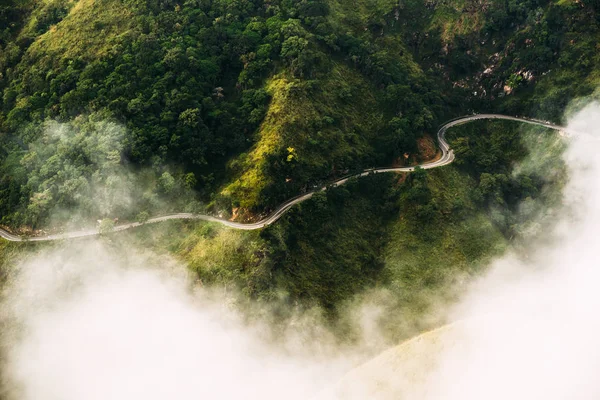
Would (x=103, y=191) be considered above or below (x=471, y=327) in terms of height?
above

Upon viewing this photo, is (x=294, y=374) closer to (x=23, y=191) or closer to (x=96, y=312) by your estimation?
(x=96, y=312)

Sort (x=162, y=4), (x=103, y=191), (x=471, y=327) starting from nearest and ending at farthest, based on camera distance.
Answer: (x=471, y=327) < (x=103, y=191) < (x=162, y=4)

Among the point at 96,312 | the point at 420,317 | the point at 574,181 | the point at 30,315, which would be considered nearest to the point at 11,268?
the point at 30,315

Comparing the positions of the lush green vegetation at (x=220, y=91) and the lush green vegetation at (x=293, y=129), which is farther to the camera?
the lush green vegetation at (x=220, y=91)

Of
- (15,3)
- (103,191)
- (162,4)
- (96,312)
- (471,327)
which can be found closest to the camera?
(471,327)

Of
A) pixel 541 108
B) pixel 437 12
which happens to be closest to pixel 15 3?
pixel 437 12

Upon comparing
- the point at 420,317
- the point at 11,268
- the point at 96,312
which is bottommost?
the point at 420,317

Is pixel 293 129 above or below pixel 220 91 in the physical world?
below

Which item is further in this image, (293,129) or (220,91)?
(220,91)

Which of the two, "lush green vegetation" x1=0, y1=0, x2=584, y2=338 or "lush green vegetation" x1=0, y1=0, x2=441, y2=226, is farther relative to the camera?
"lush green vegetation" x1=0, y1=0, x2=441, y2=226

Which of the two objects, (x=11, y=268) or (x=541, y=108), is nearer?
(x=11, y=268)
